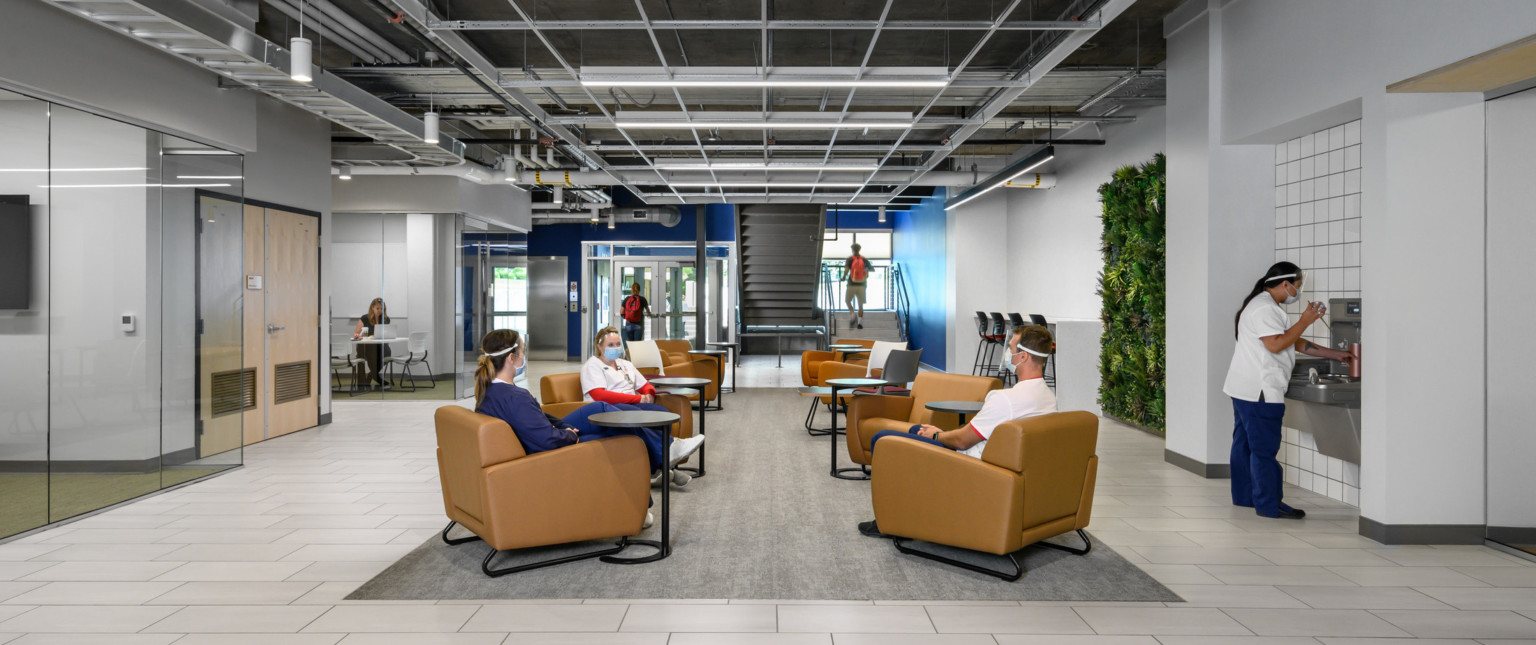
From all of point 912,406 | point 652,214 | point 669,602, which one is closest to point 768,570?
point 669,602

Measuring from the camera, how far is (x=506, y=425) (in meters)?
3.83

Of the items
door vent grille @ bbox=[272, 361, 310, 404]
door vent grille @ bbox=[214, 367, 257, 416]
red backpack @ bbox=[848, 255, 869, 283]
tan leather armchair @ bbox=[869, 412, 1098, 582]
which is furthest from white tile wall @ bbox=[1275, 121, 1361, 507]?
red backpack @ bbox=[848, 255, 869, 283]

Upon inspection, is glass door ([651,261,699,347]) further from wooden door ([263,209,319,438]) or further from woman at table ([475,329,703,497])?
woman at table ([475,329,703,497])

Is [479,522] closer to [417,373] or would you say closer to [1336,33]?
[1336,33]

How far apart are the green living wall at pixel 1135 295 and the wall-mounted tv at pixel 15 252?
27.1 feet

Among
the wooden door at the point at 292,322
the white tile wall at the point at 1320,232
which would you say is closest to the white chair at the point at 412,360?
the wooden door at the point at 292,322

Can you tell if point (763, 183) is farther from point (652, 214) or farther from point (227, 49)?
point (227, 49)

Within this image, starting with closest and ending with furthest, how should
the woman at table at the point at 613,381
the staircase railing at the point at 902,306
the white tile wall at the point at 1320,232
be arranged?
the white tile wall at the point at 1320,232
the woman at table at the point at 613,381
the staircase railing at the point at 902,306

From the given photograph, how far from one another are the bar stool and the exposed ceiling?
3170 millimetres

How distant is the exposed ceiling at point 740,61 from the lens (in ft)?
19.9

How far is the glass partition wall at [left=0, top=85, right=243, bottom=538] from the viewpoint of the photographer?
4852 mm

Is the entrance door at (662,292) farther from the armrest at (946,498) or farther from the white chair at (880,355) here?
the armrest at (946,498)

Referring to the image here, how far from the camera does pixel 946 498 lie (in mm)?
3900

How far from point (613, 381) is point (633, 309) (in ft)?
27.9
